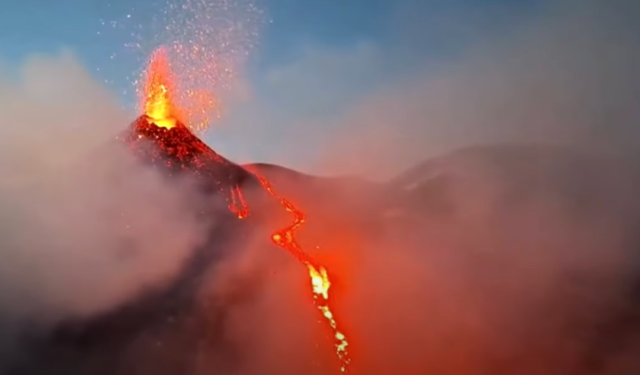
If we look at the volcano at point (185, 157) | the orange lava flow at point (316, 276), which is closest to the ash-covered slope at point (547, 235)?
the orange lava flow at point (316, 276)

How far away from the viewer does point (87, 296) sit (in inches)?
544

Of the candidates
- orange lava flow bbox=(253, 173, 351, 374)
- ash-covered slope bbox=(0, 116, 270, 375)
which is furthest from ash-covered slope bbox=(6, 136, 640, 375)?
orange lava flow bbox=(253, 173, 351, 374)

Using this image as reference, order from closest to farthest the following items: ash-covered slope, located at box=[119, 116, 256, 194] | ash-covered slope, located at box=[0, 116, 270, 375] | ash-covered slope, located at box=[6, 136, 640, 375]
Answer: ash-covered slope, located at box=[0, 116, 270, 375]
ash-covered slope, located at box=[6, 136, 640, 375]
ash-covered slope, located at box=[119, 116, 256, 194]

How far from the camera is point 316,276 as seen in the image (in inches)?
696

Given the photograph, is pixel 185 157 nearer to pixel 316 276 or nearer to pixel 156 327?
pixel 316 276

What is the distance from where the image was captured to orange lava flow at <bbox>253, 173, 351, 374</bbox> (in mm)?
14760

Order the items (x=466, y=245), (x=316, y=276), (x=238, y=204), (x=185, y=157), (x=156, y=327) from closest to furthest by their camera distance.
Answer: (x=156, y=327) → (x=316, y=276) → (x=466, y=245) → (x=238, y=204) → (x=185, y=157)

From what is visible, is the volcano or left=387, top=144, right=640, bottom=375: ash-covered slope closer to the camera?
left=387, top=144, right=640, bottom=375: ash-covered slope

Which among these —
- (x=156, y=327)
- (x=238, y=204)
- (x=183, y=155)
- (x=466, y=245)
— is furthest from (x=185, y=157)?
(x=466, y=245)

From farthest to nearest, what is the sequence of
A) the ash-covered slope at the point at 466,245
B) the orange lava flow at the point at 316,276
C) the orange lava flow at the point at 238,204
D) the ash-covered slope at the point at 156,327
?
the orange lava flow at the point at 238,204 < the orange lava flow at the point at 316,276 < the ash-covered slope at the point at 466,245 < the ash-covered slope at the point at 156,327

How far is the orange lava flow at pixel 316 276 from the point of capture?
14760 millimetres

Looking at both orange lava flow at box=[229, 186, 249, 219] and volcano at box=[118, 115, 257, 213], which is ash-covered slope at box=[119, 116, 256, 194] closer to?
volcano at box=[118, 115, 257, 213]

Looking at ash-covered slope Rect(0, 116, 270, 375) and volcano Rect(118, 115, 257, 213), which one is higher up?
volcano Rect(118, 115, 257, 213)

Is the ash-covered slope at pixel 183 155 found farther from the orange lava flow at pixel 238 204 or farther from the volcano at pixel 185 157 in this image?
the orange lava flow at pixel 238 204
